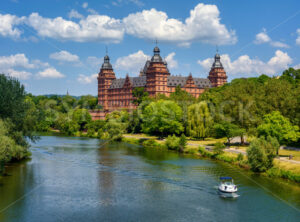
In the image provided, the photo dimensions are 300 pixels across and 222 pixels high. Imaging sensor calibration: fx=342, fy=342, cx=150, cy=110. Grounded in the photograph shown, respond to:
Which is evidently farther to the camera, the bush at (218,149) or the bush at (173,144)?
the bush at (173,144)

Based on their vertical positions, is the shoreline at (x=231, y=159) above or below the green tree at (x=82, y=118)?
below

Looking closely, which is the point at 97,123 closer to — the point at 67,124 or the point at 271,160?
the point at 67,124

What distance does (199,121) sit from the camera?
230ft

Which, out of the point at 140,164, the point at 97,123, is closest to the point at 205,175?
the point at 140,164

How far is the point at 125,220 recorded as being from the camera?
27656 mm

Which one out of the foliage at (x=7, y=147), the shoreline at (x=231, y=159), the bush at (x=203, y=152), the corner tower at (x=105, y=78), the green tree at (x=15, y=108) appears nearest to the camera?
the foliage at (x=7, y=147)

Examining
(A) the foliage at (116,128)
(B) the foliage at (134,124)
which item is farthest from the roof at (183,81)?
(A) the foliage at (116,128)

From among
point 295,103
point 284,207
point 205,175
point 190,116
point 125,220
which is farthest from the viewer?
point 190,116

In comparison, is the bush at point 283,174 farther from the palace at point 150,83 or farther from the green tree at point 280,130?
the palace at point 150,83

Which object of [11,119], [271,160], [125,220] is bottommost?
[125,220]

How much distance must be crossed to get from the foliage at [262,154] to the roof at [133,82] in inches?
3792

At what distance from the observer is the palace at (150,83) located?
129m

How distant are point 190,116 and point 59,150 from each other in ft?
90.2

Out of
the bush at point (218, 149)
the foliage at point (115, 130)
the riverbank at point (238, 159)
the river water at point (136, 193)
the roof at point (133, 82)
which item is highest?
the roof at point (133, 82)
